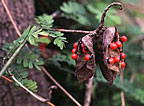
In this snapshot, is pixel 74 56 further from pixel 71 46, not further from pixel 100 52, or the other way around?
pixel 71 46

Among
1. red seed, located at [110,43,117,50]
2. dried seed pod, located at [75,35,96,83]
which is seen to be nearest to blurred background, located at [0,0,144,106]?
dried seed pod, located at [75,35,96,83]

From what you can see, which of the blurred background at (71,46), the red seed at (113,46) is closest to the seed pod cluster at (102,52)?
the red seed at (113,46)

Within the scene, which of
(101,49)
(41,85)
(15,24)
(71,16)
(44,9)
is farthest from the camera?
(44,9)

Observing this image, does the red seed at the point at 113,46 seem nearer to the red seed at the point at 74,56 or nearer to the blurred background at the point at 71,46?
the red seed at the point at 74,56

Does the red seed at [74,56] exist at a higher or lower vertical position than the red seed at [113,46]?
lower

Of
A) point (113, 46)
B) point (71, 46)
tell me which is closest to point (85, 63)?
point (113, 46)

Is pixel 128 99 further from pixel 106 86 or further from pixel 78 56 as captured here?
pixel 78 56

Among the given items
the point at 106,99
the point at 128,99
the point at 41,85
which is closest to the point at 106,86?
the point at 106,99

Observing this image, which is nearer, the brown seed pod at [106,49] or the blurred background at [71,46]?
the brown seed pod at [106,49]

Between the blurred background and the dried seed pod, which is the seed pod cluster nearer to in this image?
the dried seed pod
